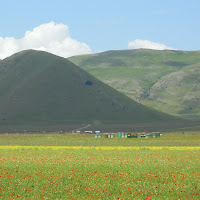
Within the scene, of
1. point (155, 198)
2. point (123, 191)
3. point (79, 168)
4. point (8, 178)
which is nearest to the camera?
point (155, 198)

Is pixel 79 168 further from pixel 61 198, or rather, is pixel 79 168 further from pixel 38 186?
pixel 61 198

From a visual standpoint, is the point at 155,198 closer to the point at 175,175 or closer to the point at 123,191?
the point at 123,191

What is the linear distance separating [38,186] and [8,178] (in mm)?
3587

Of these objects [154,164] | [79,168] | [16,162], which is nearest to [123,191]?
[79,168]

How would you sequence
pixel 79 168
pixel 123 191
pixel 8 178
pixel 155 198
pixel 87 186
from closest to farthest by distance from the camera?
pixel 155 198, pixel 123 191, pixel 87 186, pixel 8 178, pixel 79 168

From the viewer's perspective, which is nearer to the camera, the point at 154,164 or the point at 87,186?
the point at 87,186

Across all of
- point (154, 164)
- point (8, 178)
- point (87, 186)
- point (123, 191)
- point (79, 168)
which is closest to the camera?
point (123, 191)

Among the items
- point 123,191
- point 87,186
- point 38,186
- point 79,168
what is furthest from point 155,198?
Result: point 79,168

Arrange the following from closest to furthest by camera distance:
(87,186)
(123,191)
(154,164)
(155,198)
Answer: (155,198)
(123,191)
(87,186)
(154,164)

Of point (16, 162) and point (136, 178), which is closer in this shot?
point (136, 178)

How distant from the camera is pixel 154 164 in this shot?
132ft

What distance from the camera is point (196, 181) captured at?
31719 mm

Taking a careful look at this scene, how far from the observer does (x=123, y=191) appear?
2859cm

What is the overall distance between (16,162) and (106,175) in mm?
11599
